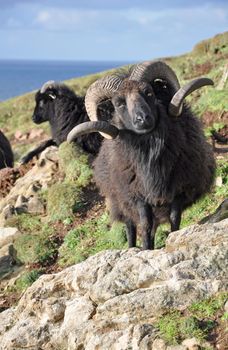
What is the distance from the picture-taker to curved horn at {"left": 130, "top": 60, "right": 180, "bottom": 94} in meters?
9.56

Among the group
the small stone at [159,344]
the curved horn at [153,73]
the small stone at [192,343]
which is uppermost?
the curved horn at [153,73]

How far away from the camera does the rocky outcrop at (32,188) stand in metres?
14.7

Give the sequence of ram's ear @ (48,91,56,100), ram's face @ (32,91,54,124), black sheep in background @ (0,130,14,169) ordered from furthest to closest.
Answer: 1. black sheep in background @ (0,130,14,169)
2. ram's face @ (32,91,54,124)
3. ram's ear @ (48,91,56,100)

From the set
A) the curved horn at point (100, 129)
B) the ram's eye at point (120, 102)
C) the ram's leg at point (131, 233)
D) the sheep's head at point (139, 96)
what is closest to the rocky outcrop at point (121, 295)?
the sheep's head at point (139, 96)

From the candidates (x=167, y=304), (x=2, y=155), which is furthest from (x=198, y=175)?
(x=2, y=155)

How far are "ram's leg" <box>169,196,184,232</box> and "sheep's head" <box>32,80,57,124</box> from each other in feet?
30.3

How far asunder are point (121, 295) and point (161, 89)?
4135mm

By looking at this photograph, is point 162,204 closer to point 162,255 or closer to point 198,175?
point 198,175

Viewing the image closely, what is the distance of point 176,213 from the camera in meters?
9.47

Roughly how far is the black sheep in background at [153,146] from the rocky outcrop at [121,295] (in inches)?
63.9

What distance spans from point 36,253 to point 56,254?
41 cm

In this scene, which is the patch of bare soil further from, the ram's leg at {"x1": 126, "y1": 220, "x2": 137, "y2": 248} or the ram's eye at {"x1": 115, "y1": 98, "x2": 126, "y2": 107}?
the ram's eye at {"x1": 115, "y1": 98, "x2": 126, "y2": 107}

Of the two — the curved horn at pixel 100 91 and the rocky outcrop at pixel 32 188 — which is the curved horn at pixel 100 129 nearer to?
the curved horn at pixel 100 91

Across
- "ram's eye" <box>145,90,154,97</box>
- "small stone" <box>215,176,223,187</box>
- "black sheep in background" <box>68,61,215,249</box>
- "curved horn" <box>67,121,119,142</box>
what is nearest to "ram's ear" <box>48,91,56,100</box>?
"small stone" <box>215,176,223,187</box>
